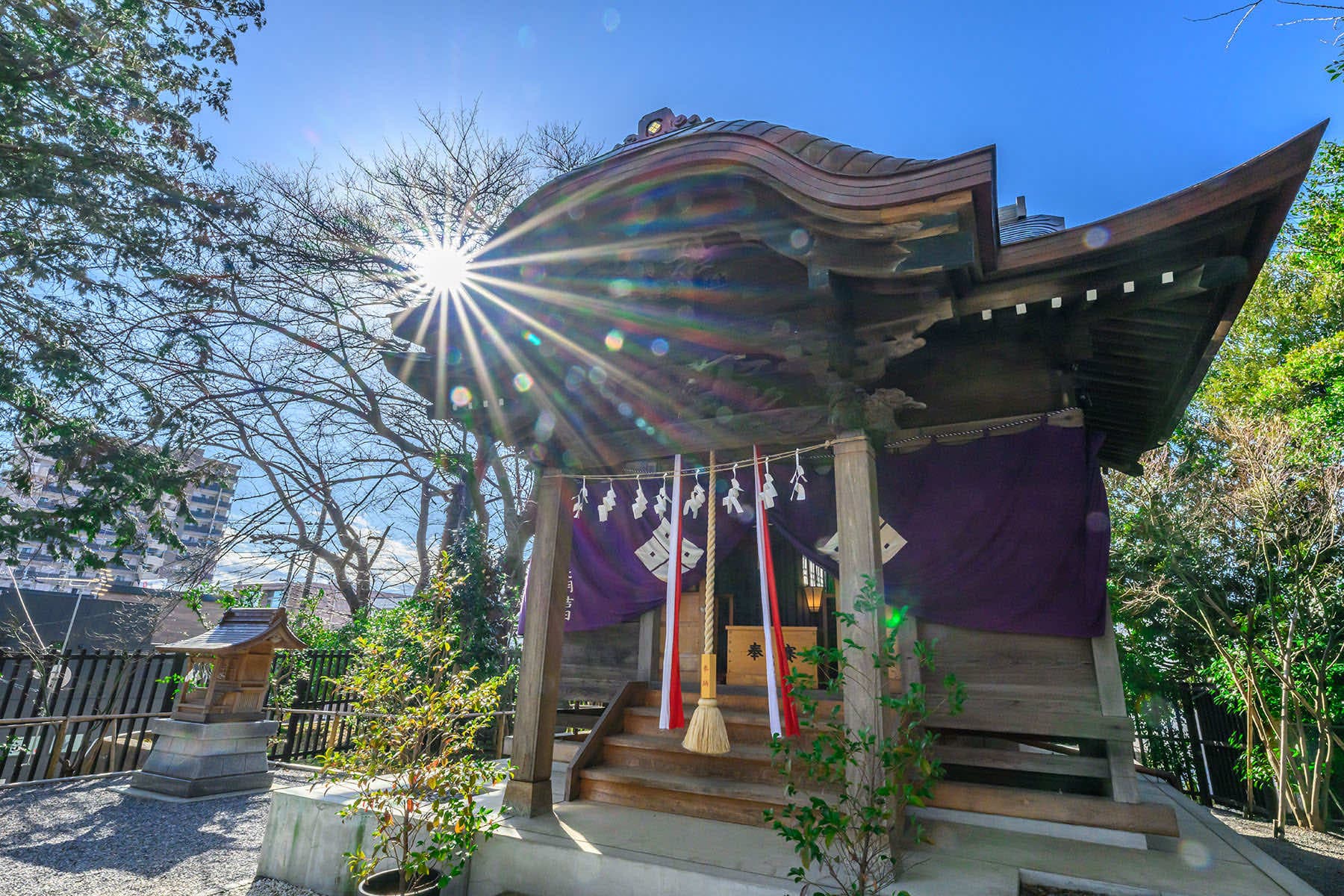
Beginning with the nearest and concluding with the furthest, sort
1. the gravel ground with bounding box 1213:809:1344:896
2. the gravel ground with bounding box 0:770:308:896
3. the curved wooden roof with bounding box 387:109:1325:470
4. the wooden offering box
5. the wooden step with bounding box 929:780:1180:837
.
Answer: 1. the curved wooden roof with bounding box 387:109:1325:470
2. the wooden step with bounding box 929:780:1180:837
3. the gravel ground with bounding box 0:770:308:896
4. the gravel ground with bounding box 1213:809:1344:896
5. the wooden offering box

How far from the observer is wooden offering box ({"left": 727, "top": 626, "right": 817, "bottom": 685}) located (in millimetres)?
7004

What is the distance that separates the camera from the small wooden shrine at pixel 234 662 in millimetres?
7312

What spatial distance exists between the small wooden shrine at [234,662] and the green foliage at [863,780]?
688cm

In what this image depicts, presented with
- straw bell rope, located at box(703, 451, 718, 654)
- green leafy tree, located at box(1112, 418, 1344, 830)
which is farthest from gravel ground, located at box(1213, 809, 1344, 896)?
straw bell rope, located at box(703, 451, 718, 654)

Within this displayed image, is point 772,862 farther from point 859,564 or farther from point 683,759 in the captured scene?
point 859,564

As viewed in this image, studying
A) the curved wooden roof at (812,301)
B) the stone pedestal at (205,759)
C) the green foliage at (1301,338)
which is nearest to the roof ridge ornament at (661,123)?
the curved wooden roof at (812,301)

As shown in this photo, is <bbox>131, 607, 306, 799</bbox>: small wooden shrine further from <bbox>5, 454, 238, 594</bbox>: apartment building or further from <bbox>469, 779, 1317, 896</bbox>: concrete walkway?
<bbox>469, 779, 1317, 896</bbox>: concrete walkway

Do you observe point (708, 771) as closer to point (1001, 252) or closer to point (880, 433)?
point (880, 433)

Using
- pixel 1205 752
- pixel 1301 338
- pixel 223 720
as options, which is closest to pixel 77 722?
pixel 223 720

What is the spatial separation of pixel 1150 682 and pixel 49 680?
18723 mm

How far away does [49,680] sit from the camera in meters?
9.45

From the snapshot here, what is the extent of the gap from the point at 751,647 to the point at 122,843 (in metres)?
5.88

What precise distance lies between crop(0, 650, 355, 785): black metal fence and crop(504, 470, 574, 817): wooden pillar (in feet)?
11.4

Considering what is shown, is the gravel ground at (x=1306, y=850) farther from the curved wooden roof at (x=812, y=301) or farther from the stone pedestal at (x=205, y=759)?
the stone pedestal at (x=205, y=759)
